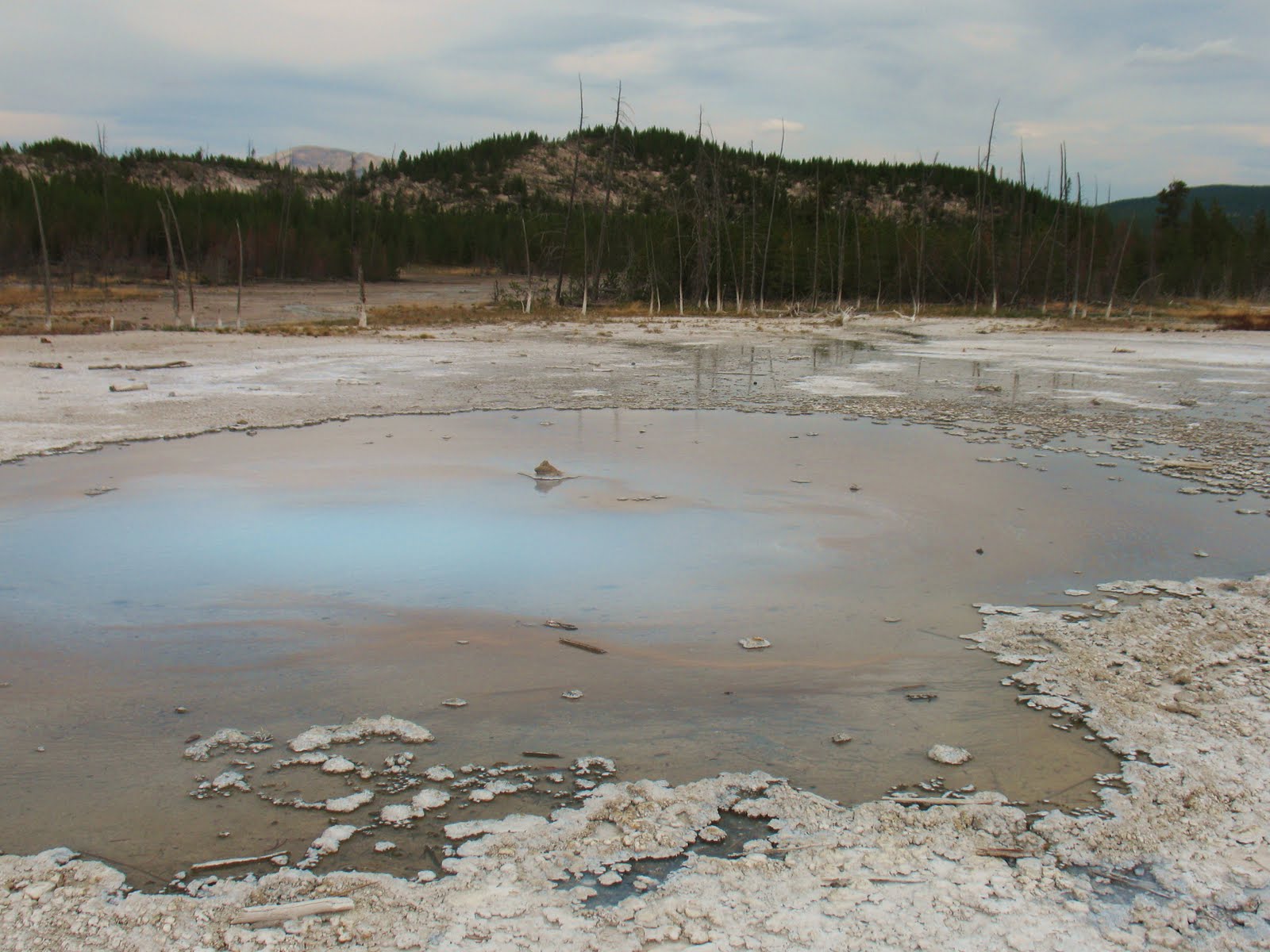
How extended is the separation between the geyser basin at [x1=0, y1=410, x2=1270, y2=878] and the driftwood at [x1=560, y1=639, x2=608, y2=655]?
73mm

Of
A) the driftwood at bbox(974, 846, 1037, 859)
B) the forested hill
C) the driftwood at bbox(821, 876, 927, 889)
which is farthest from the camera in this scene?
the forested hill

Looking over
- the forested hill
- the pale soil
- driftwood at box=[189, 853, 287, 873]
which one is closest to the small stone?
the pale soil

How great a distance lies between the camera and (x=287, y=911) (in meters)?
2.81

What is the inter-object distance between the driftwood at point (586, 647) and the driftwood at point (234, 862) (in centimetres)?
201

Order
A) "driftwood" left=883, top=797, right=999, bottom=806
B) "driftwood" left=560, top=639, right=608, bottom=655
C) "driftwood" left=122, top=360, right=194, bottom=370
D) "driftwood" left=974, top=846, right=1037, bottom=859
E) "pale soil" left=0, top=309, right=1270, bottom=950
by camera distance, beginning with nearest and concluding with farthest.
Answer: "pale soil" left=0, top=309, right=1270, bottom=950 → "driftwood" left=974, top=846, right=1037, bottom=859 → "driftwood" left=883, top=797, right=999, bottom=806 → "driftwood" left=560, top=639, right=608, bottom=655 → "driftwood" left=122, top=360, right=194, bottom=370

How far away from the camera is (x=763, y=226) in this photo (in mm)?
56094

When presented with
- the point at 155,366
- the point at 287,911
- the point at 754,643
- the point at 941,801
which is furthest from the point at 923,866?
the point at 155,366

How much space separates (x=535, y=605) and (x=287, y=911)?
9.33ft

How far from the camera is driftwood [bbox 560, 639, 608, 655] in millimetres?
4906

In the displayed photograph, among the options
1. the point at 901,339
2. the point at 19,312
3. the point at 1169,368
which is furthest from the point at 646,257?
the point at 1169,368

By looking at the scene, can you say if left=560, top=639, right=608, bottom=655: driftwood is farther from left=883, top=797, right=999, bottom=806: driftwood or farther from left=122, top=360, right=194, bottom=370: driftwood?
left=122, top=360, right=194, bottom=370: driftwood

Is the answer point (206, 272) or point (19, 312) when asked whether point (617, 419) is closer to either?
point (19, 312)

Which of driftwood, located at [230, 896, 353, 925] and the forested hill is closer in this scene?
driftwood, located at [230, 896, 353, 925]

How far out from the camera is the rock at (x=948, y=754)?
3771mm
